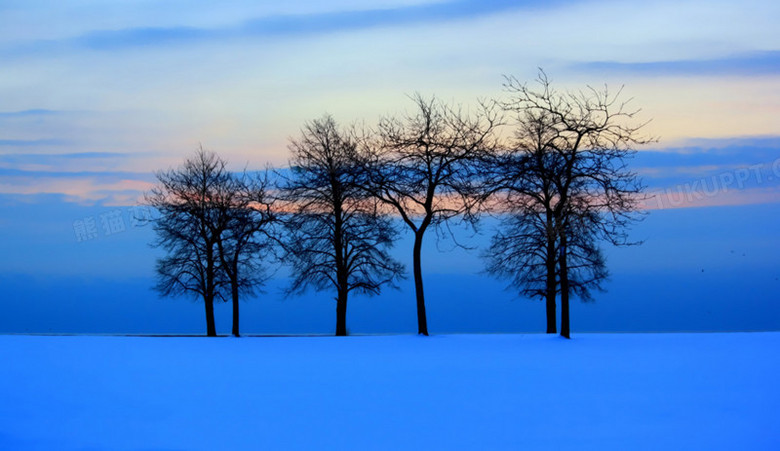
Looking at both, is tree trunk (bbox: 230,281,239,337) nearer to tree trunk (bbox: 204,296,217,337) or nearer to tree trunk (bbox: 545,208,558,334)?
tree trunk (bbox: 204,296,217,337)

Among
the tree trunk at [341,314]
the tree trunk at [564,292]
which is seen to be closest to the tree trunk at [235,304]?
the tree trunk at [341,314]

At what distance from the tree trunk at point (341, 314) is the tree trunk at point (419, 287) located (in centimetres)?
634

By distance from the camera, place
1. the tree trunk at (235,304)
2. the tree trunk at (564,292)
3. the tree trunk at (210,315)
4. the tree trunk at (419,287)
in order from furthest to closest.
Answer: the tree trunk at (210,315), the tree trunk at (235,304), the tree trunk at (419,287), the tree trunk at (564,292)

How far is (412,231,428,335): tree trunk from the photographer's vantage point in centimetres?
2475

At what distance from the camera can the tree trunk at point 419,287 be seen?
2475 cm

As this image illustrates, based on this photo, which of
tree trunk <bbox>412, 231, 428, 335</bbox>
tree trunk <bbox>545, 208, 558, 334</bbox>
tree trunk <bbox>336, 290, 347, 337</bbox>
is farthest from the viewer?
tree trunk <bbox>336, 290, 347, 337</bbox>

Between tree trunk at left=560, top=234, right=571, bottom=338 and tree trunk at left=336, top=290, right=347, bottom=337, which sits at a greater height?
tree trunk at left=560, top=234, right=571, bottom=338

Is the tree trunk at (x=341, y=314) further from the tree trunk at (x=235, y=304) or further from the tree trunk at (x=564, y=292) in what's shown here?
the tree trunk at (x=564, y=292)

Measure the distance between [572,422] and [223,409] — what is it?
17.9 feet

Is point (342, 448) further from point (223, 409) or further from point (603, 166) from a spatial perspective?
point (603, 166)

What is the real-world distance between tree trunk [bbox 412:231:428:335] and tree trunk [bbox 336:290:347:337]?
6.34 metres

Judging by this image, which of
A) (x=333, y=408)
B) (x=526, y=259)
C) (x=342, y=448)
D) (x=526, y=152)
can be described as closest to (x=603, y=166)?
(x=526, y=152)

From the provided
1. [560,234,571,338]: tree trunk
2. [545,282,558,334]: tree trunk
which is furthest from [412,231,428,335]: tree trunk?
[545,282,558,334]: tree trunk

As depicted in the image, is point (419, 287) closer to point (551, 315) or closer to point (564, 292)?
point (564, 292)
